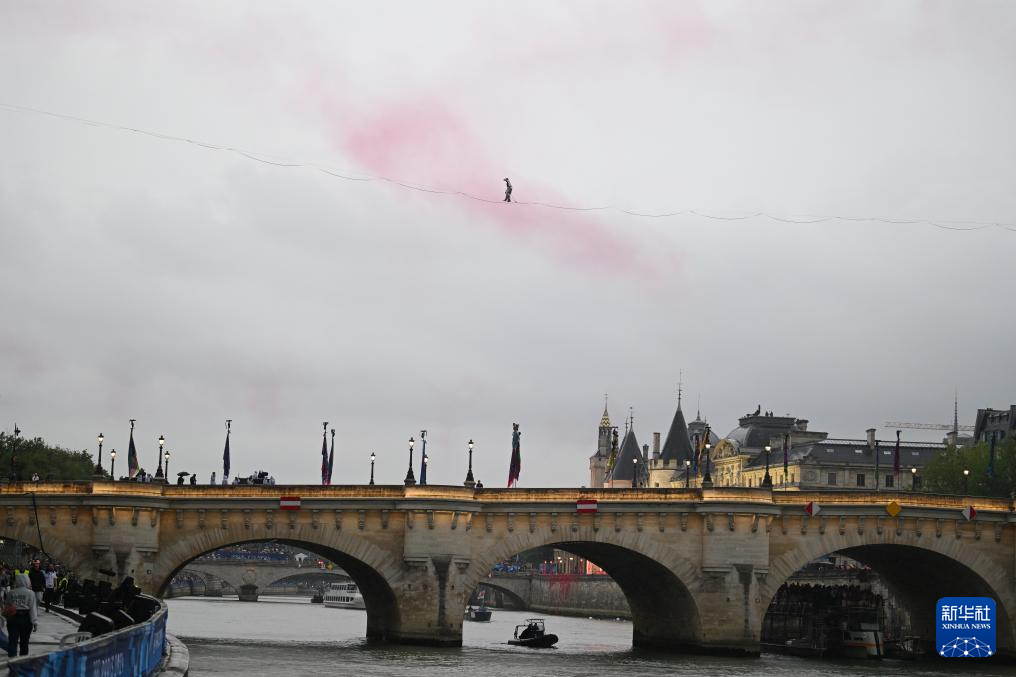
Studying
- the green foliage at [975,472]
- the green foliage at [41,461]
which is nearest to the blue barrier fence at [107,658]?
the green foliage at [41,461]

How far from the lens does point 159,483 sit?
79625mm

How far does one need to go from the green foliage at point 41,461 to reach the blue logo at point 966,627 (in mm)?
63578

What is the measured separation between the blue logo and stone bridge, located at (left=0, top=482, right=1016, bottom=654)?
108 cm

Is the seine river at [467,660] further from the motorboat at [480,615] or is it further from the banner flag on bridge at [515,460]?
the motorboat at [480,615]

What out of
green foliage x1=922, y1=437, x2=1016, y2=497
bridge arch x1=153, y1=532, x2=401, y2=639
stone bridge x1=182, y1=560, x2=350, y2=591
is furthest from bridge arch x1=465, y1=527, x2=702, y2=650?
stone bridge x1=182, y1=560, x2=350, y2=591

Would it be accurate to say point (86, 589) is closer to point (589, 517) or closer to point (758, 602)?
point (589, 517)

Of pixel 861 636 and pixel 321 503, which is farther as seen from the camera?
pixel 861 636

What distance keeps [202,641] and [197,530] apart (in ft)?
30.3

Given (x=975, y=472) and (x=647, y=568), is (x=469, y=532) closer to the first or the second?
(x=647, y=568)

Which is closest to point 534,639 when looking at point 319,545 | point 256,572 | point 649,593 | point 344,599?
point 649,593

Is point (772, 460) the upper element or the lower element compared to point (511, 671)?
upper

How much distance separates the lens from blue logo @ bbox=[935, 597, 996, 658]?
274 feet

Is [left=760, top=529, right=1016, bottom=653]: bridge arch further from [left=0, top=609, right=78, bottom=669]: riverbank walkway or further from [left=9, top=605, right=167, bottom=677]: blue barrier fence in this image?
[left=9, top=605, right=167, bottom=677]: blue barrier fence

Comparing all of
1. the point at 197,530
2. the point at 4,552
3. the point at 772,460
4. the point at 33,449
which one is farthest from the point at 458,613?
the point at 772,460
